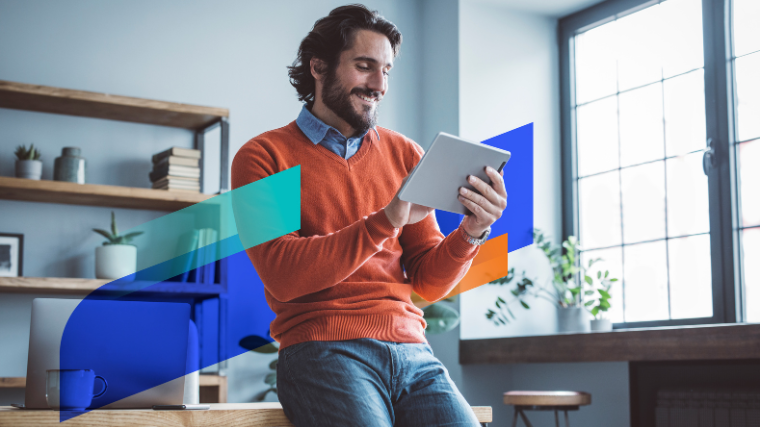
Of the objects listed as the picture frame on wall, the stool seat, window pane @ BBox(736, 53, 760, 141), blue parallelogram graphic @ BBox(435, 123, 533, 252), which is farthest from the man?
window pane @ BBox(736, 53, 760, 141)

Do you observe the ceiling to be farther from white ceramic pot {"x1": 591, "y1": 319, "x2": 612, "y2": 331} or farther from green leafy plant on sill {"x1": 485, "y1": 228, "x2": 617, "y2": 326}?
white ceramic pot {"x1": 591, "y1": 319, "x2": 612, "y2": 331}

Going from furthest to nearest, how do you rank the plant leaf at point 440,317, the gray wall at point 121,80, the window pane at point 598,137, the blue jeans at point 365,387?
the window pane at point 598,137 < the plant leaf at point 440,317 < the gray wall at point 121,80 < the blue jeans at point 365,387

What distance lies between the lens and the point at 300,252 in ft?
4.21

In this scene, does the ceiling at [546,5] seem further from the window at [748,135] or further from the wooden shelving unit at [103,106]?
the wooden shelving unit at [103,106]

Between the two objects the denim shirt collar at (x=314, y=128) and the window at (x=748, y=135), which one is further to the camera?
the window at (x=748, y=135)

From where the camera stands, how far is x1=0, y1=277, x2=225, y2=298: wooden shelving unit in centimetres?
291

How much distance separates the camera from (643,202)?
3834 mm

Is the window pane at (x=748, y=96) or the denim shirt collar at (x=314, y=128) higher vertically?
the window pane at (x=748, y=96)

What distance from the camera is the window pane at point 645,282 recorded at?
146 inches

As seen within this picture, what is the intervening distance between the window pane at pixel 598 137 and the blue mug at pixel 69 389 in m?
3.40

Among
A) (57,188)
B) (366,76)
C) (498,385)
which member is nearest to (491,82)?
(498,385)

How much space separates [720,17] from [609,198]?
1070 millimetres

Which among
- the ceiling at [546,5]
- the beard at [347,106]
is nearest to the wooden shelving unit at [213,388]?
the beard at [347,106]

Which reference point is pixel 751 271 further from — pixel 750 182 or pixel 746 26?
pixel 746 26
